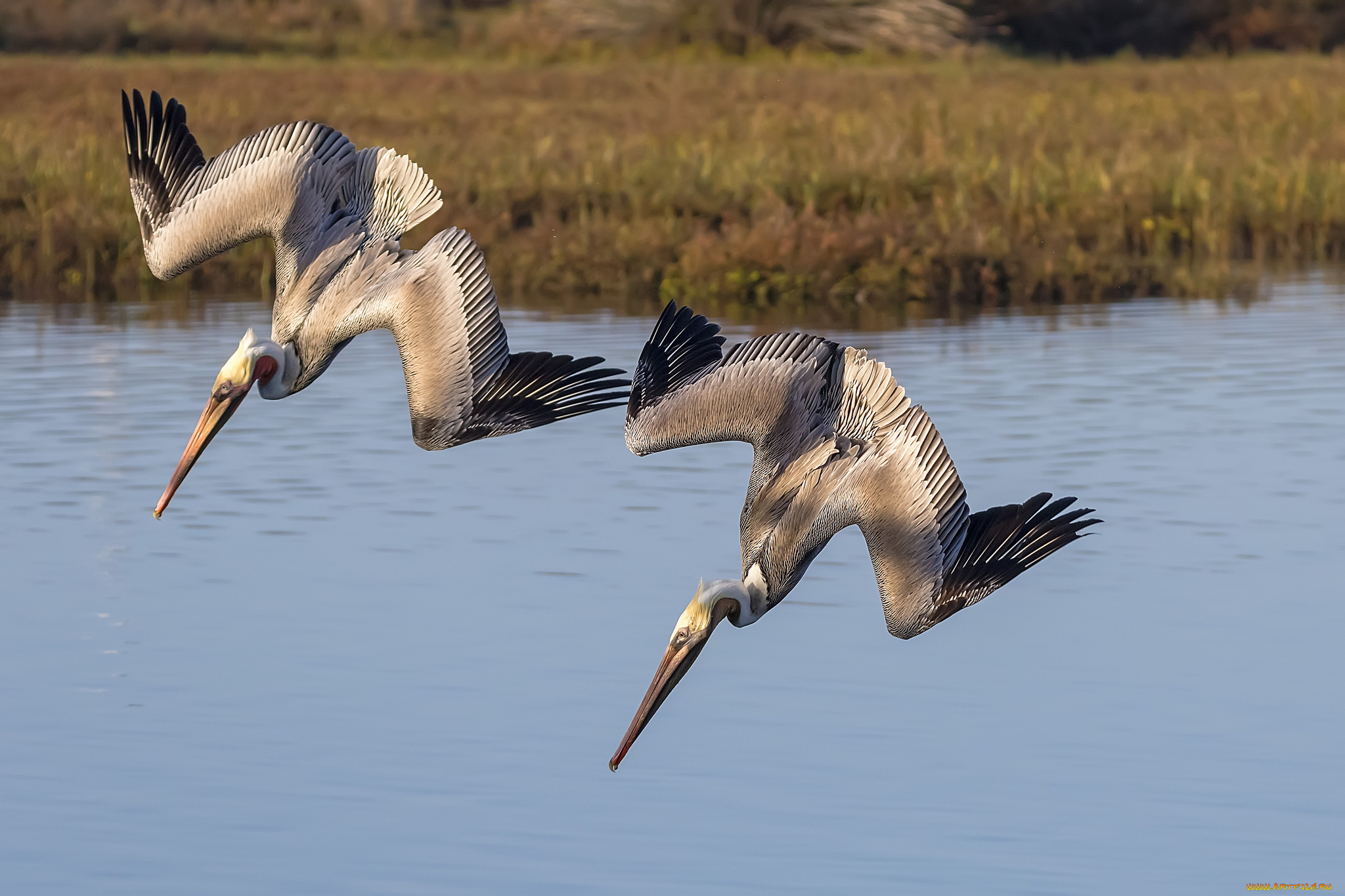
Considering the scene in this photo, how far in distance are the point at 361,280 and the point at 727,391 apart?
1.42m

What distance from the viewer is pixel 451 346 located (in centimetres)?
950

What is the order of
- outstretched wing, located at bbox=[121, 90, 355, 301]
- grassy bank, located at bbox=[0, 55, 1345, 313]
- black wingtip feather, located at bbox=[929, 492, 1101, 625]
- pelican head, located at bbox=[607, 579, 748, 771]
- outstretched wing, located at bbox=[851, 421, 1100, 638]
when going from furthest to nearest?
grassy bank, located at bbox=[0, 55, 1345, 313] → outstretched wing, located at bbox=[121, 90, 355, 301] → pelican head, located at bbox=[607, 579, 748, 771] → black wingtip feather, located at bbox=[929, 492, 1101, 625] → outstretched wing, located at bbox=[851, 421, 1100, 638]

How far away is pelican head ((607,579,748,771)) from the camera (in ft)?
30.9

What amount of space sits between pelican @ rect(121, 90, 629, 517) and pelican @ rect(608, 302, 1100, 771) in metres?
0.35

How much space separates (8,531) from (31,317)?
658 centimetres

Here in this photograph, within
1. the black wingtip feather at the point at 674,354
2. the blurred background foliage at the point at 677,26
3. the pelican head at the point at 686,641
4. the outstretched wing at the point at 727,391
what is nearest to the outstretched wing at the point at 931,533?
the outstretched wing at the point at 727,391

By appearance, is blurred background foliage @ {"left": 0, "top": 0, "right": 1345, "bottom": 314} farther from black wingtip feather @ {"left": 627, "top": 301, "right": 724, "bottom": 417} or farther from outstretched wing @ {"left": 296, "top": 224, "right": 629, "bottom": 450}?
black wingtip feather @ {"left": 627, "top": 301, "right": 724, "bottom": 417}

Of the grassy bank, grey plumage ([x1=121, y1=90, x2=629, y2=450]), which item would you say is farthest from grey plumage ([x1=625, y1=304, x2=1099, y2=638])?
the grassy bank

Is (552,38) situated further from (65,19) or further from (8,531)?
(8,531)

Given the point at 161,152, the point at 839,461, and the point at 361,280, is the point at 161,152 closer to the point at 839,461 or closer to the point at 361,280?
the point at 361,280

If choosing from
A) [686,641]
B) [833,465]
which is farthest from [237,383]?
[833,465]

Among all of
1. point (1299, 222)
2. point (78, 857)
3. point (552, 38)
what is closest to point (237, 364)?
point (78, 857)

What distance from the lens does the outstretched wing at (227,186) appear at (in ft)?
31.7

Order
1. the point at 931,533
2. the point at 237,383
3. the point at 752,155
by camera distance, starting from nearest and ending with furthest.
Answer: the point at 931,533
the point at 237,383
the point at 752,155
